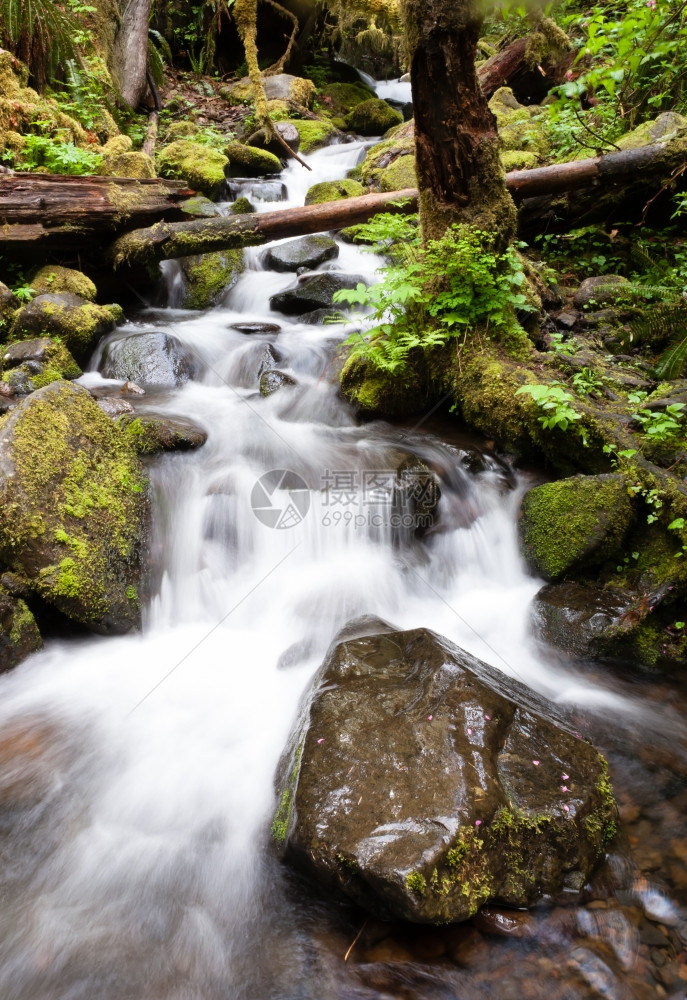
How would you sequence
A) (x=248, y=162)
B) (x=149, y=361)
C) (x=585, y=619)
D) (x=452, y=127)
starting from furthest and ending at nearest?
(x=248, y=162), (x=149, y=361), (x=452, y=127), (x=585, y=619)

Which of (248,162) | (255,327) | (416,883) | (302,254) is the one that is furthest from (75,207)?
(416,883)

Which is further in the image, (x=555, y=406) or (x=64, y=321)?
(x=64, y=321)

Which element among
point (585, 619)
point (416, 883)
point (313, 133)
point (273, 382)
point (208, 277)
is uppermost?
point (313, 133)

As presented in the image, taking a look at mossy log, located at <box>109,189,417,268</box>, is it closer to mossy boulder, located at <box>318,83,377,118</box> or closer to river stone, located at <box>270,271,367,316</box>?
river stone, located at <box>270,271,367,316</box>

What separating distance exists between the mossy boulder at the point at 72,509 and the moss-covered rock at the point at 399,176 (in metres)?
6.72

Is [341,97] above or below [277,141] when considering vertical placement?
above

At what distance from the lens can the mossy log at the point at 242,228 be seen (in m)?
6.71

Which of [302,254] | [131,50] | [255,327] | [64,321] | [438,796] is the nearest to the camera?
[438,796]

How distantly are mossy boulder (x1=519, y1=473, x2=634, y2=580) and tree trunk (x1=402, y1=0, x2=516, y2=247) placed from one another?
2.36 m

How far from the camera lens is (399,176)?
8.94 meters

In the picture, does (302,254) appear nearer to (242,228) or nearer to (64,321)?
(242,228)

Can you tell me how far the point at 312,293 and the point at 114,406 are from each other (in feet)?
11.7

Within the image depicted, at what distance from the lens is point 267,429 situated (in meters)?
5.50

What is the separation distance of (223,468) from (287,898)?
335cm
